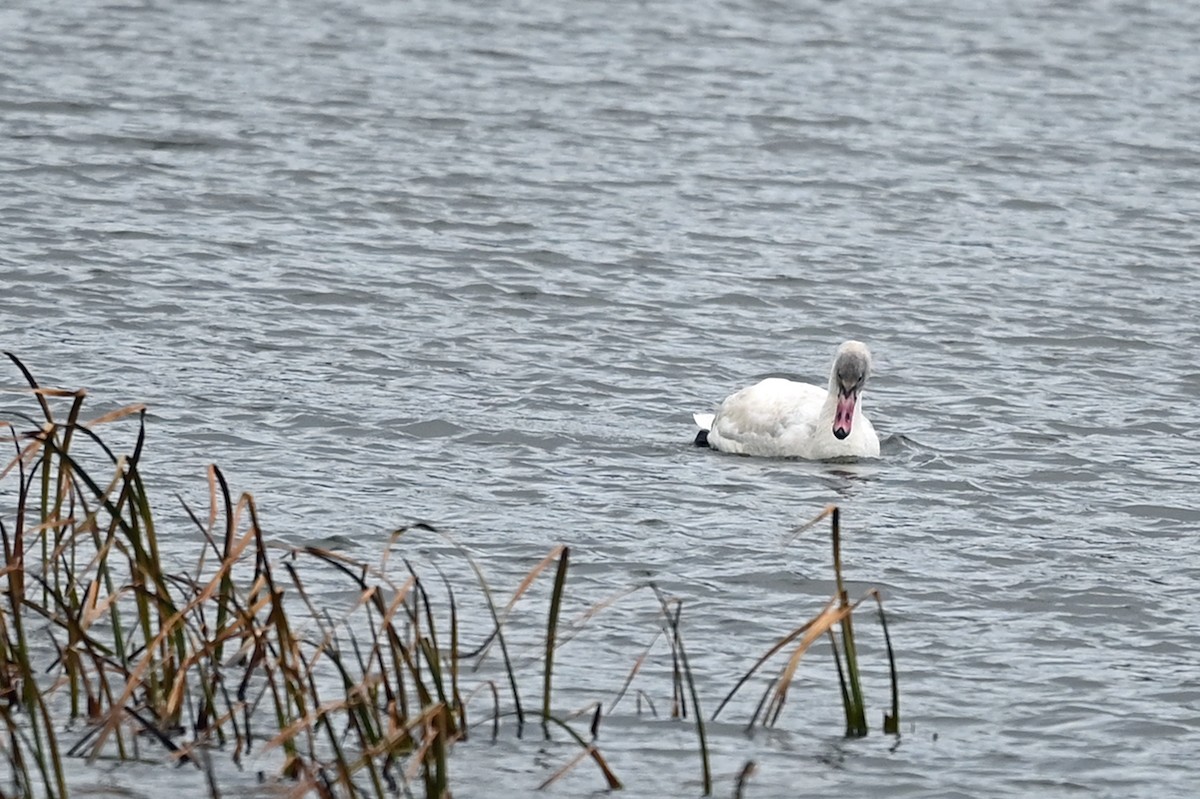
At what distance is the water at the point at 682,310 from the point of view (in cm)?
786

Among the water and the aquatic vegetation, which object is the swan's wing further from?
the aquatic vegetation

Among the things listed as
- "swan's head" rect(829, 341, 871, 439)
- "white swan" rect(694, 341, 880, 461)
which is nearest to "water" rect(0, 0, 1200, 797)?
"white swan" rect(694, 341, 880, 461)

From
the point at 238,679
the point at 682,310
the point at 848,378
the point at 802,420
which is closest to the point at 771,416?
the point at 802,420

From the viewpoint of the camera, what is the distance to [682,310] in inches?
564

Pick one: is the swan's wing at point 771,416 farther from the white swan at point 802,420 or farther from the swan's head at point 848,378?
the swan's head at point 848,378

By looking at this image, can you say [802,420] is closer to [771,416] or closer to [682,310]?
[771,416]

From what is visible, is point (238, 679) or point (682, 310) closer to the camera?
point (238, 679)

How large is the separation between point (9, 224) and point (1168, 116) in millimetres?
11516

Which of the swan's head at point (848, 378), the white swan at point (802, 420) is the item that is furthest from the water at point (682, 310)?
the swan's head at point (848, 378)

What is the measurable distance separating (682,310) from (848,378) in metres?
2.72

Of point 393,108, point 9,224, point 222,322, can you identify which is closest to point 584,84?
point 393,108

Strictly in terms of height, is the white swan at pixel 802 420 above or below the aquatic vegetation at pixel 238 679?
below

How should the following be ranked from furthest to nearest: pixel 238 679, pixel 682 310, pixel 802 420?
pixel 682 310, pixel 802 420, pixel 238 679

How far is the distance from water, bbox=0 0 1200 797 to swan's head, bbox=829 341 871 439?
31 centimetres
